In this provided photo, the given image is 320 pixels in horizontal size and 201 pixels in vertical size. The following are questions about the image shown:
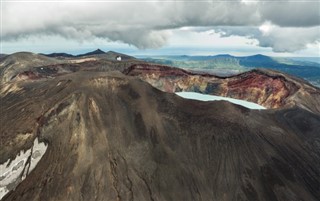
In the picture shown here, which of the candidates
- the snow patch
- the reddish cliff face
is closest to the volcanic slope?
the snow patch

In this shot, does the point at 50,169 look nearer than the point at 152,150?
Yes

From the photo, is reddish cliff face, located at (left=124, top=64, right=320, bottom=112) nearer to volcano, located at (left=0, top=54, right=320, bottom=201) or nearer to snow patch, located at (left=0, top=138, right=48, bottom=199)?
volcano, located at (left=0, top=54, right=320, bottom=201)

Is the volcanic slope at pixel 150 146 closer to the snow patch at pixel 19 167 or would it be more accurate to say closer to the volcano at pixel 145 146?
the volcano at pixel 145 146

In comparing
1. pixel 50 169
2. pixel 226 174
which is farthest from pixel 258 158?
pixel 50 169

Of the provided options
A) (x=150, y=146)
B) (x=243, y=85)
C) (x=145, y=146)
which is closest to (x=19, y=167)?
(x=145, y=146)

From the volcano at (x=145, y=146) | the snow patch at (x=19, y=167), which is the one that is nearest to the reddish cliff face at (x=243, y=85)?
the volcano at (x=145, y=146)

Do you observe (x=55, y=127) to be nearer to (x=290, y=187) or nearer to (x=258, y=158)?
(x=258, y=158)
